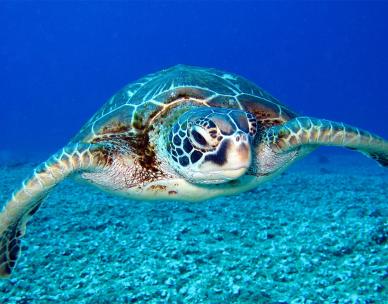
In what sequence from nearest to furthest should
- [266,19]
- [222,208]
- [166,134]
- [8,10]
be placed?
[166,134], [222,208], [8,10], [266,19]

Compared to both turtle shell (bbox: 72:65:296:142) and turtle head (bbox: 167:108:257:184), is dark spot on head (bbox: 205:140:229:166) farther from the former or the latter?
turtle shell (bbox: 72:65:296:142)

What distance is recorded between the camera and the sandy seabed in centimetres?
332

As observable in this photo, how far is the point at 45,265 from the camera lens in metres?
4.13

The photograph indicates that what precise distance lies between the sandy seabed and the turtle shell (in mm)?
1546

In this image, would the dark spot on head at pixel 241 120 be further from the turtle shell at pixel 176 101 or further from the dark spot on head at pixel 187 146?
the turtle shell at pixel 176 101

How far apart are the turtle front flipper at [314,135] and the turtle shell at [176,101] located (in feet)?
1.88

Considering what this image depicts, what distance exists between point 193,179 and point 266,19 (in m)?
120

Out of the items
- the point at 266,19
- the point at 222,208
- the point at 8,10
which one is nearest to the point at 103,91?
the point at 8,10

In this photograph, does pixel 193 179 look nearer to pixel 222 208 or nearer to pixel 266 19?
pixel 222 208

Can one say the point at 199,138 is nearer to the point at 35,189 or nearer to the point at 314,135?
the point at 314,135

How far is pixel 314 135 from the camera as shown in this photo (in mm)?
3520

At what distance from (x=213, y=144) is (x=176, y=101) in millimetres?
1248

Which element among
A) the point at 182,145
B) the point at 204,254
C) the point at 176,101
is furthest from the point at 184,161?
the point at 204,254

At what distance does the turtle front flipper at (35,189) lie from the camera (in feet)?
10.9
